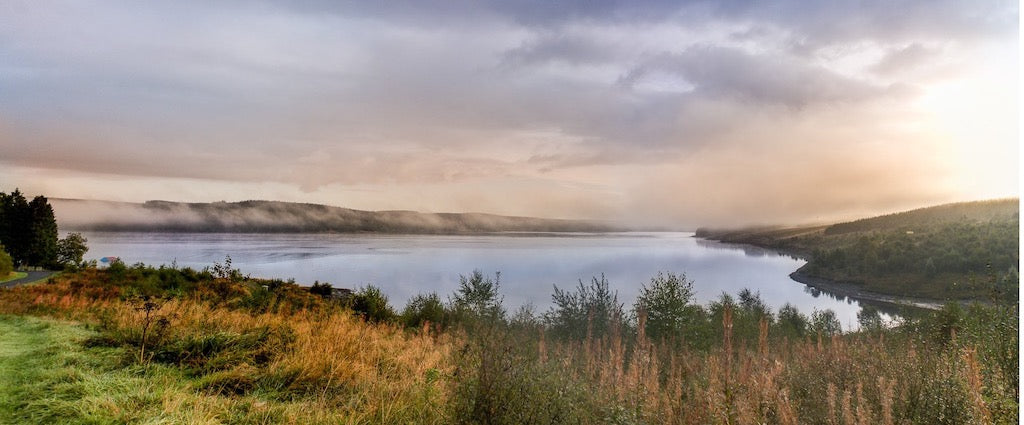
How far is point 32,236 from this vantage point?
38.8 feet

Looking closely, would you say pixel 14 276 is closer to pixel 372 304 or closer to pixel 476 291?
pixel 372 304

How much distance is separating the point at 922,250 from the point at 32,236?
34.6 meters

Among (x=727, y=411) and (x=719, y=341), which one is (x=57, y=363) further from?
(x=719, y=341)

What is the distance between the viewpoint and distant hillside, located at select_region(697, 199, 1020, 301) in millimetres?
15188

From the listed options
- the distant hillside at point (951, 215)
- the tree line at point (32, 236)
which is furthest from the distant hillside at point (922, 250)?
the tree line at point (32, 236)

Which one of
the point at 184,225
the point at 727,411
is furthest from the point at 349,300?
the point at 727,411

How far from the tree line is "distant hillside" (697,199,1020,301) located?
15952 mm

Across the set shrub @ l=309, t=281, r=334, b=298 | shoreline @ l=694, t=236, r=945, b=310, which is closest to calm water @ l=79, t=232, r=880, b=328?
shrub @ l=309, t=281, r=334, b=298

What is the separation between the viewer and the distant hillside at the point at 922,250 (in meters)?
15.2

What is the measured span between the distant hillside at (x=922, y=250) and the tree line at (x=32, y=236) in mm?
15952

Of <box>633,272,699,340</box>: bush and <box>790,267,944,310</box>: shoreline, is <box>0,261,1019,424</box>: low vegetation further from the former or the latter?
<box>790,267,944,310</box>: shoreline

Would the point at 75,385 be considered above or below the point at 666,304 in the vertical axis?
above

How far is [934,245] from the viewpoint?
80.5 feet

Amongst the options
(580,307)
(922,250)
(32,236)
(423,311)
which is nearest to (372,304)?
(423,311)
